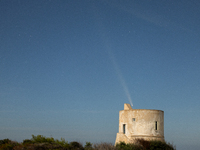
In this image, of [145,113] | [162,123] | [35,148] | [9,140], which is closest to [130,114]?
[145,113]

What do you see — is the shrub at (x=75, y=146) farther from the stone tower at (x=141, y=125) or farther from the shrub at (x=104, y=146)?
the stone tower at (x=141, y=125)

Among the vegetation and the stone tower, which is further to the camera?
the stone tower

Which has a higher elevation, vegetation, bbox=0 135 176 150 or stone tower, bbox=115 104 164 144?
stone tower, bbox=115 104 164 144

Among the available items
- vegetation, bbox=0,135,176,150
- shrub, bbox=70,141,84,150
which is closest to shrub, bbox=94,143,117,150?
vegetation, bbox=0,135,176,150

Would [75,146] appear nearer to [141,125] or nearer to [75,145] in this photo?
[75,145]

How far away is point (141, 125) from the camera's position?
83.4ft

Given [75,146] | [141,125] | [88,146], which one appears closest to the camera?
[75,146]

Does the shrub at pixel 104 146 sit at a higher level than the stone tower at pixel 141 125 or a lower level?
lower

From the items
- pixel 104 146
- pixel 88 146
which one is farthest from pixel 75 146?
pixel 104 146

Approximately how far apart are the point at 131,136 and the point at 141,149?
104 inches

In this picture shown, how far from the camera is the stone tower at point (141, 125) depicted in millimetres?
25359

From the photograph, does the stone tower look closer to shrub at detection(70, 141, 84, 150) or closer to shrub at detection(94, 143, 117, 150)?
shrub at detection(94, 143, 117, 150)

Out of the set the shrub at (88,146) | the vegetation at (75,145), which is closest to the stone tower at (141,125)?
the vegetation at (75,145)

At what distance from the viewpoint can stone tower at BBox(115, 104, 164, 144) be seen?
25359 mm
